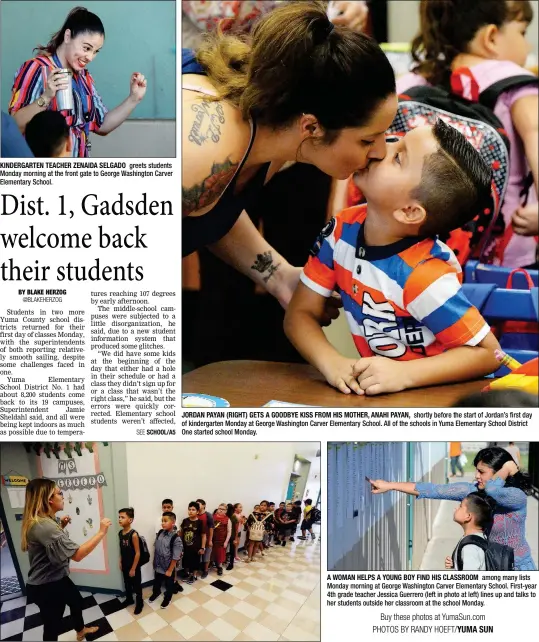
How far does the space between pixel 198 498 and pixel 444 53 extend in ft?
2.05

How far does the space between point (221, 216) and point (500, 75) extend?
373 mm

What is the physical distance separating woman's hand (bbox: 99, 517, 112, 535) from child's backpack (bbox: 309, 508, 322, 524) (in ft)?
0.84

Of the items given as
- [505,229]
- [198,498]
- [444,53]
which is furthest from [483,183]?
[198,498]

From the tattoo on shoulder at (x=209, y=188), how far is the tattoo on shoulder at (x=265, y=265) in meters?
0.09

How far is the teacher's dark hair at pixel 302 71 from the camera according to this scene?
2.03ft

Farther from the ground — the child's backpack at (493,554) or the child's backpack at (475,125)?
the child's backpack at (475,125)

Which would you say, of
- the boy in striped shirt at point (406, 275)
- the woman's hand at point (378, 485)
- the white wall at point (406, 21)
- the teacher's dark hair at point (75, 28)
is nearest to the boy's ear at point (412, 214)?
the boy in striped shirt at point (406, 275)

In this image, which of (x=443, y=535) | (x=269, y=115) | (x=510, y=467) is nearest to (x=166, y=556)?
(x=443, y=535)

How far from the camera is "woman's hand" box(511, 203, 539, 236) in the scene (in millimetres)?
678

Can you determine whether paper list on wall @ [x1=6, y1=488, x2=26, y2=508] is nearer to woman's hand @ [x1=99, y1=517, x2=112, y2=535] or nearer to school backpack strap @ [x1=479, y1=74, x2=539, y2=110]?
woman's hand @ [x1=99, y1=517, x2=112, y2=535]

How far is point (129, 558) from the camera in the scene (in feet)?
2.35

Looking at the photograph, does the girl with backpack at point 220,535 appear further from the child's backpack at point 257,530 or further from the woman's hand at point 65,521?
the woman's hand at point 65,521

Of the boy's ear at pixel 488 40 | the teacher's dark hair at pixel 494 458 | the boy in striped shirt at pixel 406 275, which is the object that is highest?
the boy's ear at pixel 488 40

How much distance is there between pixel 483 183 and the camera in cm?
64
